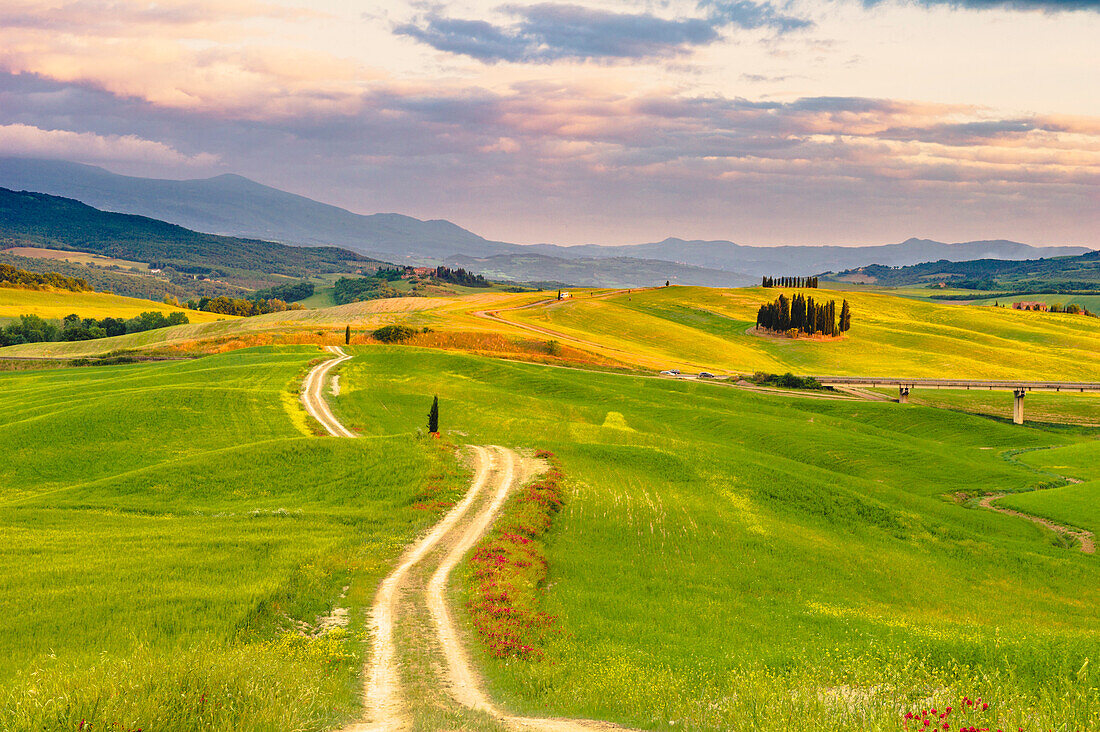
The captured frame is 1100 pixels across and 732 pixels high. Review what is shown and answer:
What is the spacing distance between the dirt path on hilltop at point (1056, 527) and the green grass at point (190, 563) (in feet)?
112

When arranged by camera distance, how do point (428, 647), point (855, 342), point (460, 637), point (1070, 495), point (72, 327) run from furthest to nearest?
point (72, 327) < point (855, 342) < point (1070, 495) < point (460, 637) < point (428, 647)

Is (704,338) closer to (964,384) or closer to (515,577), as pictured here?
(964,384)

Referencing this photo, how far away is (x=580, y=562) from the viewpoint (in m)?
25.2

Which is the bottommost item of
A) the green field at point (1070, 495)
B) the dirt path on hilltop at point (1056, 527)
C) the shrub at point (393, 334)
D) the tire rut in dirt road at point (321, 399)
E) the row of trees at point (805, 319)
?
the dirt path on hilltop at point (1056, 527)

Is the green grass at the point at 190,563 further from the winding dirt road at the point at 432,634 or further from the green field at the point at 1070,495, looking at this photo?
the green field at the point at 1070,495

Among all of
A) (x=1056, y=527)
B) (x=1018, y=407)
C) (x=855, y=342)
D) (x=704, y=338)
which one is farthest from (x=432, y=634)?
(x=855, y=342)

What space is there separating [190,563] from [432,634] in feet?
27.4

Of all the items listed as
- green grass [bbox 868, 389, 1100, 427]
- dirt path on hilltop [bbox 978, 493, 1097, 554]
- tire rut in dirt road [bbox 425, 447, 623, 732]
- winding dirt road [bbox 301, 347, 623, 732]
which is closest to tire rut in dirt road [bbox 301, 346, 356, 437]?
tire rut in dirt road [bbox 425, 447, 623, 732]

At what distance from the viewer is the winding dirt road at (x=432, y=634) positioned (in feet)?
44.5

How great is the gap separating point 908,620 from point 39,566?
2617cm

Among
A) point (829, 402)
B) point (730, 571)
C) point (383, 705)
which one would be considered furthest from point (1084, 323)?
point (383, 705)

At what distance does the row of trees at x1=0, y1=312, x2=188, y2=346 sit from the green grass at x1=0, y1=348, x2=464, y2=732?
134m

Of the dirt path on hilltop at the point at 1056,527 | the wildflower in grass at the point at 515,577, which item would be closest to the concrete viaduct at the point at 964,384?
the dirt path on hilltop at the point at 1056,527

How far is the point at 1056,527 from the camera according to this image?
133 ft
